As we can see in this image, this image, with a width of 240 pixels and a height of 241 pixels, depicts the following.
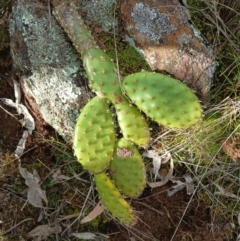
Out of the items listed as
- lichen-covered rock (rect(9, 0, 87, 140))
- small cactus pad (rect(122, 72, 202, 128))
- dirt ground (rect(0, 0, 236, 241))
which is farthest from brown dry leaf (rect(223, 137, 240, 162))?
lichen-covered rock (rect(9, 0, 87, 140))

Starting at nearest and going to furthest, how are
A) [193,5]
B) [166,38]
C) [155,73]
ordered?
[155,73] < [166,38] < [193,5]

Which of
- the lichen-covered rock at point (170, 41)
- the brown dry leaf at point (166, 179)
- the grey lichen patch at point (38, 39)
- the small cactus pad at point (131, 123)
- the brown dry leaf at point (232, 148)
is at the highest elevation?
the grey lichen patch at point (38, 39)

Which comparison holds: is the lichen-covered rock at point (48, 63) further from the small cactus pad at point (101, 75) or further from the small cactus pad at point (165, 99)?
the small cactus pad at point (165, 99)

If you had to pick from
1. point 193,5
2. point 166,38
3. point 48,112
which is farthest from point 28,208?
point 193,5

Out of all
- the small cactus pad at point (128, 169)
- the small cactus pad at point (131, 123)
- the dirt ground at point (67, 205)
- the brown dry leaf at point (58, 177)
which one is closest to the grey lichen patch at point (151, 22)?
the small cactus pad at point (131, 123)

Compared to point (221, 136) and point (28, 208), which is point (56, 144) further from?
point (221, 136)

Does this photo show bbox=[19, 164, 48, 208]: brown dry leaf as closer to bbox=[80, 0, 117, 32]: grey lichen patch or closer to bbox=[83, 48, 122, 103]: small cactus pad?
bbox=[83, 48, 122, 103]: small cactus pad
